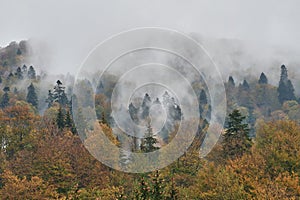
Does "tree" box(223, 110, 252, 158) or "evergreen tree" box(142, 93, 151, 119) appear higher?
"evergreen tree" box(142, 93, 151, 119)

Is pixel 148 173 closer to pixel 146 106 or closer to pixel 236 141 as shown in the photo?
pixel 236 141

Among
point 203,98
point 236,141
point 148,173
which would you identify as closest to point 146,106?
point 148,173

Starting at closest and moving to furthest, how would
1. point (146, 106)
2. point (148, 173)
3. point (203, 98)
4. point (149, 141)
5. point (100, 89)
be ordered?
1. point (148, 173)
2. point (149, 141)
3. point (146, 106)
4. point (203, 98)
5. point (100, 89)

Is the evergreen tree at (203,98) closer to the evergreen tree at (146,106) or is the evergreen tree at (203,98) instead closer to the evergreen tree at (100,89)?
the evergreen tree at (100,89)

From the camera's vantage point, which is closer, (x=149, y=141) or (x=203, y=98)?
(x=149, y=141)

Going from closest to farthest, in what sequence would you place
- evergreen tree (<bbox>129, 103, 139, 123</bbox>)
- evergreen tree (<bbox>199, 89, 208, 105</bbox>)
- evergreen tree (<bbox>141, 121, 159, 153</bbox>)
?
evergreen tree (<bbox>141, 121, 159, 153</bbox>), evergreen tree (<bbox>129, 103, 139, 123</bbox>), evergreen tree (<bbox>199, 89, 208, 105</bbox>)

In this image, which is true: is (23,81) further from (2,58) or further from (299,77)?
(299,77)

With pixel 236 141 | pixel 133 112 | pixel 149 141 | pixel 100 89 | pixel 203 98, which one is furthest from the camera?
pixel 100 89

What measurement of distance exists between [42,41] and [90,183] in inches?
6643

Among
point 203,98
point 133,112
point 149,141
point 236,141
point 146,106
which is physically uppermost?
point 203,98

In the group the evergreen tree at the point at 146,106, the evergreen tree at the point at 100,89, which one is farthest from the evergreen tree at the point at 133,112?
the evergreen tree at the point at 100,89

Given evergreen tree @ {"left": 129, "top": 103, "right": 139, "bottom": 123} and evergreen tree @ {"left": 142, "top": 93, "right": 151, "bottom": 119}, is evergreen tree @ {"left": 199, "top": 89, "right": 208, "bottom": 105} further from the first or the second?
evergreen tree @ {"left": 129, "top": 103, "right": 139, "bottom": 123}

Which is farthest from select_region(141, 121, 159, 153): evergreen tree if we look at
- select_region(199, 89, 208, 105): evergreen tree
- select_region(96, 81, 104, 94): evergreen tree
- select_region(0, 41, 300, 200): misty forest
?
select_region(96, 81, 104, 94): evergreen tree

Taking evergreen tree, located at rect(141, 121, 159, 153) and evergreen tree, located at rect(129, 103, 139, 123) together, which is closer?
evergreen tree, located at rect(141, 121, 159, 153)
